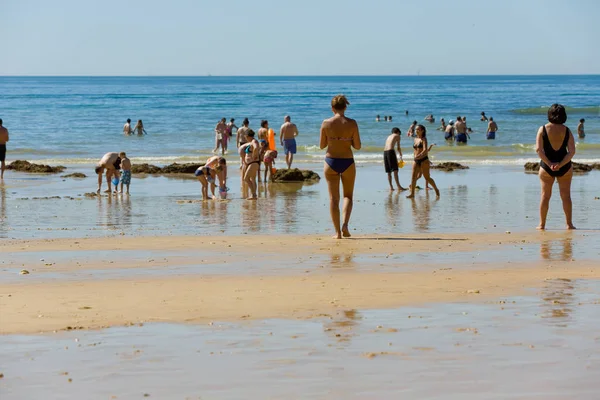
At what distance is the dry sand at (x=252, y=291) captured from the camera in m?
6.20

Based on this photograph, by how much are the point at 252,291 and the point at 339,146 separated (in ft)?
10.6

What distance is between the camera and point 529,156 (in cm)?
3105

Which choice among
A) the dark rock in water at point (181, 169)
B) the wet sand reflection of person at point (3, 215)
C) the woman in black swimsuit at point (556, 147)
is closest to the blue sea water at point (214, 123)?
the dark rock in water at point (181, 169)

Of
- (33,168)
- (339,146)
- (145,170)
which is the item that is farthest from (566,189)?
(33,168)

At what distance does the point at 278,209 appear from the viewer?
49.7 ft

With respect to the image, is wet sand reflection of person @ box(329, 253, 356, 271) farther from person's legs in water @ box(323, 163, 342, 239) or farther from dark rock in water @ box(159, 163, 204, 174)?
dark rock in water @ box(159, 163, 204, 174)

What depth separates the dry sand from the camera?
20.3 ft

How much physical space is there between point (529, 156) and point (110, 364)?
27.6 metres

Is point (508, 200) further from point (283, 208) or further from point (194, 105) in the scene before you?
point (194, 105)

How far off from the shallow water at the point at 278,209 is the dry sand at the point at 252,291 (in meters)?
2.87

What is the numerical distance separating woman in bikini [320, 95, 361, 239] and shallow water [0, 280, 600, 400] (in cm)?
385

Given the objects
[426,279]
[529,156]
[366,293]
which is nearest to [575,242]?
[426,279]

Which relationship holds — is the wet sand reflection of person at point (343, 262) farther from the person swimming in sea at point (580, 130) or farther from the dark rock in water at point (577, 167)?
the person swimming in sea at point (580, 130)

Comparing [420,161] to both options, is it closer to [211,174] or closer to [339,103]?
[211,174]
